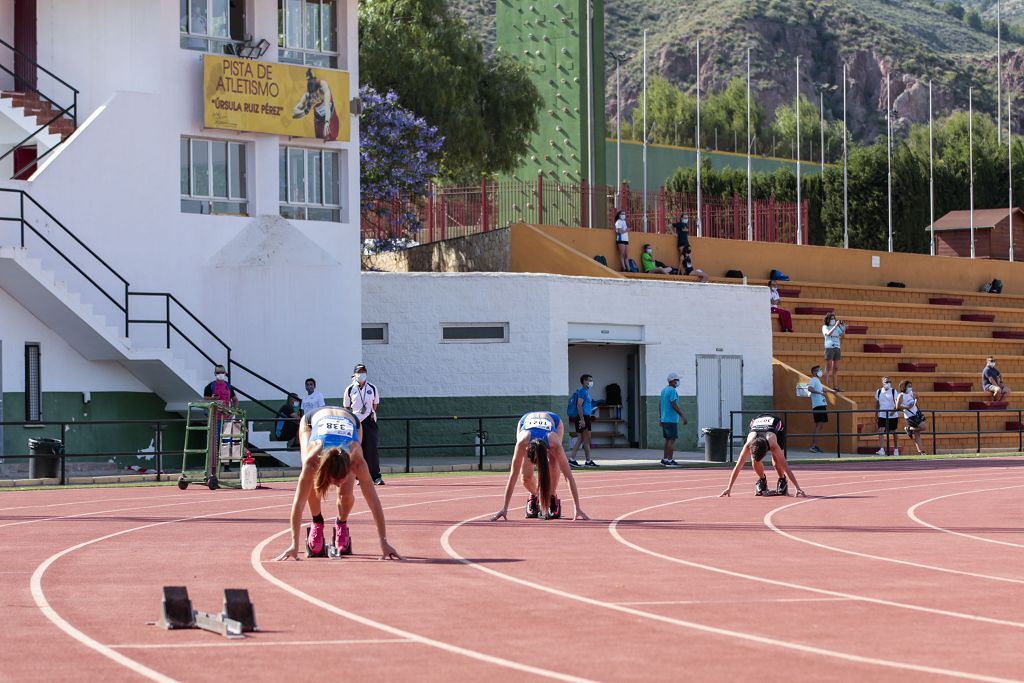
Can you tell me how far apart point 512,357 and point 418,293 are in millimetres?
2567

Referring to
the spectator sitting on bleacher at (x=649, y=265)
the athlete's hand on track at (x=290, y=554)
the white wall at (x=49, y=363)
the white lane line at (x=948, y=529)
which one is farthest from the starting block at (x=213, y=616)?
the spectator sitting on bleacher at (x=649, y=265)

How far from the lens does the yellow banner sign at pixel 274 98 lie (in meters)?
35.9

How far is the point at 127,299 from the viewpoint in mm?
33812

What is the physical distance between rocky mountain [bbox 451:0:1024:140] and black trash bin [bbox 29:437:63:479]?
434 ft

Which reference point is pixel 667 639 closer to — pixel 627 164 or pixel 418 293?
pixel 418 293

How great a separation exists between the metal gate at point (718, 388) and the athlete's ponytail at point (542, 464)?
70.6ft

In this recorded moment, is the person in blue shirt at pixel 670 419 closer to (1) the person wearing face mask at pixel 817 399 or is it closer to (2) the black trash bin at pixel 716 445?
(2) the black trash bin at pixel 716 445

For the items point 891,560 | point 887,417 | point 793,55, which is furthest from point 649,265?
point 793,55

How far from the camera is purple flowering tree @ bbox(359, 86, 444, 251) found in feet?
156

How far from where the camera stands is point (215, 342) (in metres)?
35.5

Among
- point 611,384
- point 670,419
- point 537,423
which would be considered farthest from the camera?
point 611,384

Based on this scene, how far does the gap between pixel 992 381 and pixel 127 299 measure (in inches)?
907

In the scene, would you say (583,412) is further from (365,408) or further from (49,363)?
(49,363)

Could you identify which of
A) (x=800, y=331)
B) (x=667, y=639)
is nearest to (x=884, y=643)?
(x=667, y=639)
